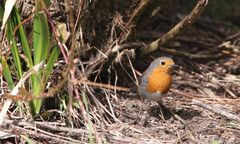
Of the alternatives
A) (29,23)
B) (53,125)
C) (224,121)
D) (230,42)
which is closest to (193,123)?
(224,121)

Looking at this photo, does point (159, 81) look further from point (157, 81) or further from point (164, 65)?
point (164, 65)

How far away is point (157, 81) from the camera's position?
4773 mm

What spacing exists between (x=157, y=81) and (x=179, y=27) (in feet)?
1.84

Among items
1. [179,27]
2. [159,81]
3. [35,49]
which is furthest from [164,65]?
[35,49]

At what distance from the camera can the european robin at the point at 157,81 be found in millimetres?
4734

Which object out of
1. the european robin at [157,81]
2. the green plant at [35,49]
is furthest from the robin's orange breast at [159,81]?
the green plant at [35,49]

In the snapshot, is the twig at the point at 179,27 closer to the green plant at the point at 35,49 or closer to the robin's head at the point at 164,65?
the robin's head at the point at 164,65

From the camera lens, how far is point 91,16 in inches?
185

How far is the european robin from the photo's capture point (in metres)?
4.73

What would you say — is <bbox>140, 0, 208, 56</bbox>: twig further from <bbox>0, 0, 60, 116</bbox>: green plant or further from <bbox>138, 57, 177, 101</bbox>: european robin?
<bbox>0, 0, 60, 116</bbox>: green plant

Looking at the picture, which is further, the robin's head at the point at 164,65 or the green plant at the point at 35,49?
the robin's head at the point at 164,65

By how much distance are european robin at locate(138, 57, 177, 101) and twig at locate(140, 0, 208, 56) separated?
1.03 ft

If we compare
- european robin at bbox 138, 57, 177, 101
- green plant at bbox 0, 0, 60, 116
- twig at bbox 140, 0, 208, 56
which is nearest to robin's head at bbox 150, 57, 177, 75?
european robin at bbox 138, 57, 177, 101

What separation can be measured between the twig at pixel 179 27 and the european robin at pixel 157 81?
0.31 meters
